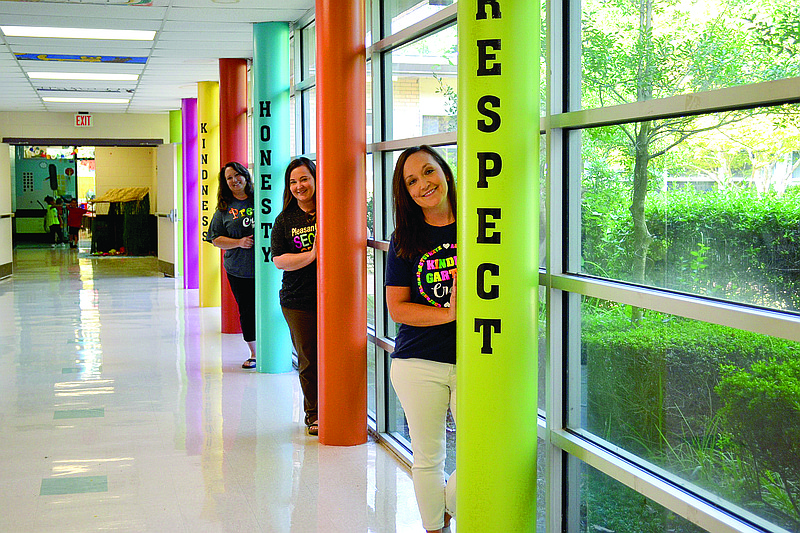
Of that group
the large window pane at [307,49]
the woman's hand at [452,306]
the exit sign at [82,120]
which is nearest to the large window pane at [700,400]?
the woman's hand at [452,306]

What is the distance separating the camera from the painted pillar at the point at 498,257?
8.52 ft

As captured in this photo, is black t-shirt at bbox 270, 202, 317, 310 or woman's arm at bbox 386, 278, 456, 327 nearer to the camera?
woman's arm at bbox 386, 278, 456, 327

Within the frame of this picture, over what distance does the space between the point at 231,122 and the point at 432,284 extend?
A: 18.8 ft

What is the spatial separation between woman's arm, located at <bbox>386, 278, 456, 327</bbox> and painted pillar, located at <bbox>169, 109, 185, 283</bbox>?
11.2 meters

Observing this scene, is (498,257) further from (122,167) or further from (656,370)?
(122,167)

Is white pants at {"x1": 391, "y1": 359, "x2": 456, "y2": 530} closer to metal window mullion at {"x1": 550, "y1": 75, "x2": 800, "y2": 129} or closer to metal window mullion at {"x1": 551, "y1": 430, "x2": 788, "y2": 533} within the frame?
metal window mullion at {"x1": 551, "y1": 430, "x2": 788, "y2": 533}

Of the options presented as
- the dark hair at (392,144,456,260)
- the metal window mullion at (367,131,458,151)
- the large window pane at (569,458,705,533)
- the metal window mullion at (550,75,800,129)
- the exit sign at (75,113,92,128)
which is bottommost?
the large window pane at (569,458,705,533)

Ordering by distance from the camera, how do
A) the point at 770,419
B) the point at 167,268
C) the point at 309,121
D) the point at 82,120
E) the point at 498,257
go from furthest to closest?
the point at 82,120, the point at 167,268, the point at 309,121, the point at 498,257, the point at 770,419

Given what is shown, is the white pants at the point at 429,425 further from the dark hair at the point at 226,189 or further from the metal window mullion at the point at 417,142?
the dark hair at the point at 226,189

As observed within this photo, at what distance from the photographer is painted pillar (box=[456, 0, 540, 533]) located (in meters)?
2.60

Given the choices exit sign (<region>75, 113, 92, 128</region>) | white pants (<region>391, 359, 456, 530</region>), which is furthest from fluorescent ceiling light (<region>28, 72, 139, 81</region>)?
white pants (<region>391, 359, 456, 530</region>)

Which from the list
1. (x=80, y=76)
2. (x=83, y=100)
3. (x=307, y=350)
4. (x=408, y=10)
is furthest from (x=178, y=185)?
(x=408, y=10)

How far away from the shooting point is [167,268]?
1491 cm

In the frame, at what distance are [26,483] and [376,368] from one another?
6.45ft
